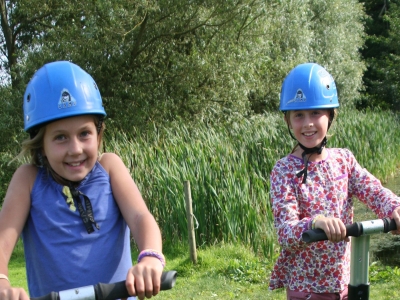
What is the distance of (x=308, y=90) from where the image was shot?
8.70 ft

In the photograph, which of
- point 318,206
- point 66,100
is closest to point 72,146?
point 66,100

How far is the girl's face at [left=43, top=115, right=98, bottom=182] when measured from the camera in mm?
2010

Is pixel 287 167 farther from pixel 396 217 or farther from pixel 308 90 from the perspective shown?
pixel 396 217

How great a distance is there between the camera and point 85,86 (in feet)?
6.66

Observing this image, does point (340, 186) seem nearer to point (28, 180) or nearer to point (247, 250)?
point (28, 180)

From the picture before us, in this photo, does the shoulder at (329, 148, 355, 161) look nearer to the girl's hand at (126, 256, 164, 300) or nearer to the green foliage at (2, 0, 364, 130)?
the girl's hand at (126, 256, 164, 300)

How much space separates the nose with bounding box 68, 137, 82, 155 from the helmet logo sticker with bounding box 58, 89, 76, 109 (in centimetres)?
13

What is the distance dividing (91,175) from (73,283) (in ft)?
1.42

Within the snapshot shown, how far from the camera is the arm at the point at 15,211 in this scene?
1950 mm

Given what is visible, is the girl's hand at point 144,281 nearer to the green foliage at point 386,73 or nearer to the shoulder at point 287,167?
the shoulder at point 287,167

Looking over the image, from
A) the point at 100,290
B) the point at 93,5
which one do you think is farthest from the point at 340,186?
the point at 93,5

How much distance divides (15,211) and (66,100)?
0.48m

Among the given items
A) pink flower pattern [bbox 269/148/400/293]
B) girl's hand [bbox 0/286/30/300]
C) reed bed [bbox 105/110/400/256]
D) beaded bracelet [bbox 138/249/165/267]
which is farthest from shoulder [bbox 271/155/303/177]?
reed bed [bbox 105/110/400/256]

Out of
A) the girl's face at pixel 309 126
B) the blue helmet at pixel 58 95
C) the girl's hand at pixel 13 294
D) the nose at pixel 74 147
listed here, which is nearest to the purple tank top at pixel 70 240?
the nose at pixel 74 147
